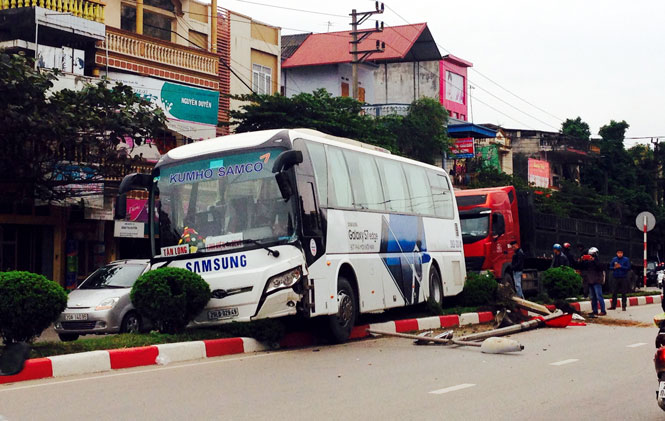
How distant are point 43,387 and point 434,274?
11266 millimetres

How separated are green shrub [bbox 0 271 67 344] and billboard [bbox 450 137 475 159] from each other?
128 feet

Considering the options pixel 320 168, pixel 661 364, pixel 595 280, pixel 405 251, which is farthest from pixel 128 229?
pixel 661 364

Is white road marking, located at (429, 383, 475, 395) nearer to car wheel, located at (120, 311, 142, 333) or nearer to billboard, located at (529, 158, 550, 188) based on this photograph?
car wheel, located at (120, 311, 142, 333)

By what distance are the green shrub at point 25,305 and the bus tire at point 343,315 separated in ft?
15.2

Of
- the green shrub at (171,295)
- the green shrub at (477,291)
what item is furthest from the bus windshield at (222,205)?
the green shrub at (477,291)

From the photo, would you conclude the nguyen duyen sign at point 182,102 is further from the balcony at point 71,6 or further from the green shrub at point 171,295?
the green shrub at point 171,295

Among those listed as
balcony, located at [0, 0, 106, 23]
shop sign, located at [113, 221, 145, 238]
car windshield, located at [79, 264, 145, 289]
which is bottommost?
car windshield, located at [79, 264, 145, 289]

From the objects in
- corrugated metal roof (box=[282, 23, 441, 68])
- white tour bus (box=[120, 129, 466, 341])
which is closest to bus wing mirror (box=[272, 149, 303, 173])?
white tour bus (box=[120, 129, 466, 341])

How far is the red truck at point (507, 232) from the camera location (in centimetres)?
2414

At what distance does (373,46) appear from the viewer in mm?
54875

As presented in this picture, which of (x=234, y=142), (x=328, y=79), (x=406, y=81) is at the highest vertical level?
(x=406, y=81)

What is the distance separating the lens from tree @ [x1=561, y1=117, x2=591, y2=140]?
63.9 metres

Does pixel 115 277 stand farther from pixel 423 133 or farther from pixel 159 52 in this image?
pixel 423 133

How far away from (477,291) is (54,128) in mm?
10003
